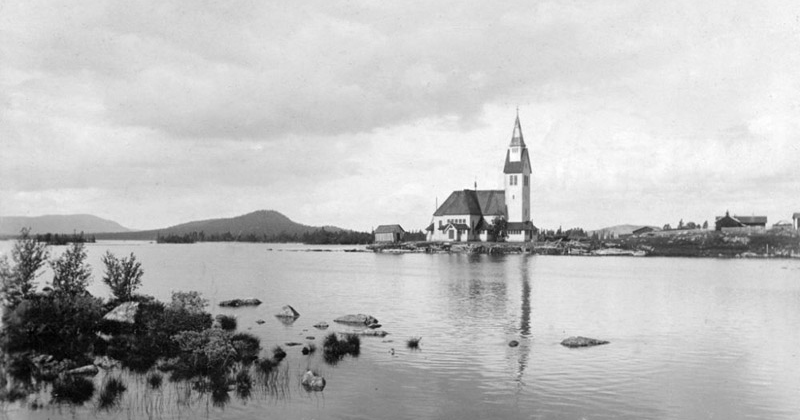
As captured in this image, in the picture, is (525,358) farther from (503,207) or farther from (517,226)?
(503,207)

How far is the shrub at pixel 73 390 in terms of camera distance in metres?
18.0

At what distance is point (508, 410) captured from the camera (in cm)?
1803

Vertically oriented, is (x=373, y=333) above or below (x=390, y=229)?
below

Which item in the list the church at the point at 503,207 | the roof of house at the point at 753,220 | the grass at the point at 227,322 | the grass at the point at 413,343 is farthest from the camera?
the roof of house at the point at 753,220

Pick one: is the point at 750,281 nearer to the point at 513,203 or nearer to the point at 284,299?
the point at 284,299

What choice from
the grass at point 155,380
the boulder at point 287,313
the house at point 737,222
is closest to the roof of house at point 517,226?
the house at point 737,222

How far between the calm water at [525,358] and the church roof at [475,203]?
80926 millimetres

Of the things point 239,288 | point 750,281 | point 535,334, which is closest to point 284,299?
point 239,288

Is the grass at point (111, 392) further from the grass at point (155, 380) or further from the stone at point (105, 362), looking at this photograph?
the stone at point (105, 362)

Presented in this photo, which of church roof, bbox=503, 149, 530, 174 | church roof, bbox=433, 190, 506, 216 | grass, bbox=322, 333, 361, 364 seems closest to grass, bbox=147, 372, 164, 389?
grass, bbox=322, 333, 361, 364

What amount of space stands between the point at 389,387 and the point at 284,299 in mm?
26085

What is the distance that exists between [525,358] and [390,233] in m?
143

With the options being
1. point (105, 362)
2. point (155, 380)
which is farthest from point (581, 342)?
point (105, 362)

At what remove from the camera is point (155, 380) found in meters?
20.1
